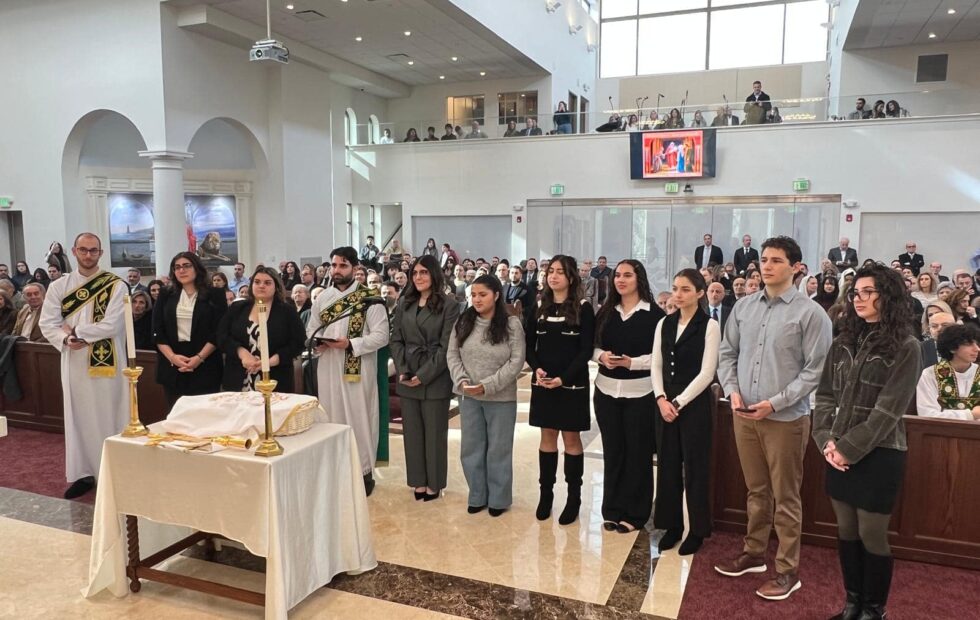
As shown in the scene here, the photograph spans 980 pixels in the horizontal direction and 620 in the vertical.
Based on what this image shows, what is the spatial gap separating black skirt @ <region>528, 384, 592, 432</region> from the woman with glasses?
4.37 ft

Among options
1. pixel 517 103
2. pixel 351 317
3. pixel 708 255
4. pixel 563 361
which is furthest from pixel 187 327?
pixel 517 103

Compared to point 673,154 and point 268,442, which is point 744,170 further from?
point 268,442

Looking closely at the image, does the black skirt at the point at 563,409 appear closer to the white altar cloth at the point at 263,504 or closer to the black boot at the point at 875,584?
the white altar cloth at the point at 263,504

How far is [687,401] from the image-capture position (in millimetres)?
3559

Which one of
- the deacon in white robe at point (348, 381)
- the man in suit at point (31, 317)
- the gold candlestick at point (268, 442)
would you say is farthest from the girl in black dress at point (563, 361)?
the man in suit at point (31, 317)

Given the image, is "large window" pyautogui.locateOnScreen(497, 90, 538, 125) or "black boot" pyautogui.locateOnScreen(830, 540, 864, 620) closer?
"black boot" pyautogui.locateOnScreen(830, 540, 864, 620)

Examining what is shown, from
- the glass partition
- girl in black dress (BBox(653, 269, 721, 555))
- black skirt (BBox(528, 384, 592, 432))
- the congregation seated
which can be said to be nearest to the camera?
girl in black dress (BBox(653, 269, 721, 555))

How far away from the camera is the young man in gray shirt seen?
3176 mm

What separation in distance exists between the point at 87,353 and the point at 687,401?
12.5ft

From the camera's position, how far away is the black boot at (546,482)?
413 centimetres

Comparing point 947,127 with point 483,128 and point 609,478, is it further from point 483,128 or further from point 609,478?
point 609,478

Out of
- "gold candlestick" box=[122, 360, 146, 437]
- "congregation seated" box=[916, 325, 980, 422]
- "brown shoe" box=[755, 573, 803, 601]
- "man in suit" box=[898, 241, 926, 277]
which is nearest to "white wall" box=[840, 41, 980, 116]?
"man in suit" box=[898, 241, 926, 277]

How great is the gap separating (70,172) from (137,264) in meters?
2.36

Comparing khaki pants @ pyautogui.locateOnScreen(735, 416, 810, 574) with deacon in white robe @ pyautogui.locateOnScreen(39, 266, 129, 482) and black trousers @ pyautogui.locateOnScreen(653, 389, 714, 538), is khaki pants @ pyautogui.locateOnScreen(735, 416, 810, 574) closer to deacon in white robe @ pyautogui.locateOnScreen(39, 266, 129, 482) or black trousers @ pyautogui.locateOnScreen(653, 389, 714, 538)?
black trousers @ pyautogui.locateOnScreen(653, 389, 714, 538)
